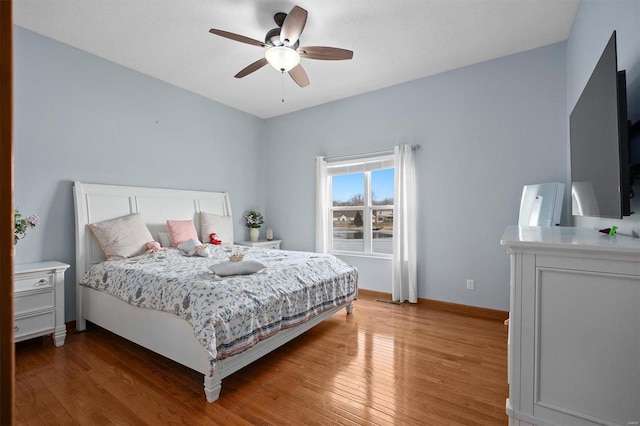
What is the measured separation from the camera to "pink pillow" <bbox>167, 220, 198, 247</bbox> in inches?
141

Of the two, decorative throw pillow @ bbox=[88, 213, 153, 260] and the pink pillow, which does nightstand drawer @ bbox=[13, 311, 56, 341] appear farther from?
the pink pillow

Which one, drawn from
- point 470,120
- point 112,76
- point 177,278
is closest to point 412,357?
point 177,278

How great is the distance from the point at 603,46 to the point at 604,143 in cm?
98

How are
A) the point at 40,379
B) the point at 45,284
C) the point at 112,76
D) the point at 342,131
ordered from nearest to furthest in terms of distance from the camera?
the point at 40,379 → the point at 45,284 → the point at 112,76 → the point at 342,131

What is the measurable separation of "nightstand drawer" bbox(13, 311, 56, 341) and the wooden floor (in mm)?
179

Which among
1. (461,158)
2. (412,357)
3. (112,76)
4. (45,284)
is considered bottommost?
(412,357)

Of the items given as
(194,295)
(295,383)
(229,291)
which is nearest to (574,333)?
(295,383)

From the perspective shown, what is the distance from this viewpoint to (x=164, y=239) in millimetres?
3609

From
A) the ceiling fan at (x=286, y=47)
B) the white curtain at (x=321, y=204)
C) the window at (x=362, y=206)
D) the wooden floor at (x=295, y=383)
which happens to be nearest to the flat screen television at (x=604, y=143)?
the wooden floor at (x=295, y=383)

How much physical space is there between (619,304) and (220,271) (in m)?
2.24

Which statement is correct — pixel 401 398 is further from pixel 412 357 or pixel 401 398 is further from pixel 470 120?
pixel 470 120

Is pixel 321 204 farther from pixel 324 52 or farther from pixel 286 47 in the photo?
pixel 286 47

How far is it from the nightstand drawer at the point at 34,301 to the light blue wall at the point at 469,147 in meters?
3.46

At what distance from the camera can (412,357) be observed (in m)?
2.45
